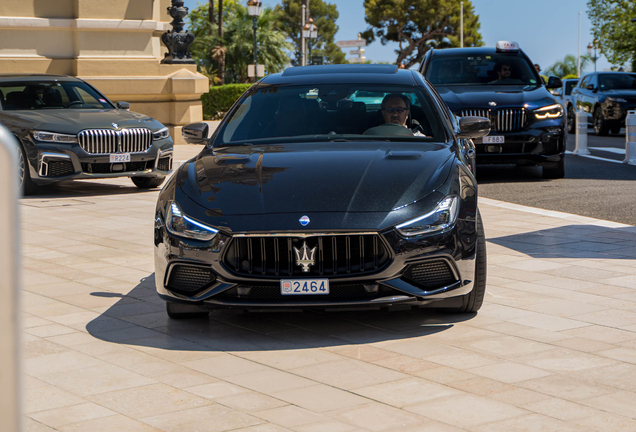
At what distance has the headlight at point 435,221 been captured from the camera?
458 centimetres

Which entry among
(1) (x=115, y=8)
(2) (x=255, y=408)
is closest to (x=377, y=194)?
(2) (x=255, y=408)

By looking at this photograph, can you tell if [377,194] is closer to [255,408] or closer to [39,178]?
[255,408]

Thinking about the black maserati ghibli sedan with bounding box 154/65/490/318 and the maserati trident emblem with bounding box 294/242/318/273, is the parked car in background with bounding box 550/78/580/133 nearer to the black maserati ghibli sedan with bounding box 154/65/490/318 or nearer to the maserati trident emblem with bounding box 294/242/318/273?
the black maserati ghibli sedan with bounding box 154/65/490/318

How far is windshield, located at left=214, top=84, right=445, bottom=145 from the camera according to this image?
19.4ft

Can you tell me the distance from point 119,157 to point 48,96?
1.81 meters

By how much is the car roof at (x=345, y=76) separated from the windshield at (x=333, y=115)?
0.24 ft

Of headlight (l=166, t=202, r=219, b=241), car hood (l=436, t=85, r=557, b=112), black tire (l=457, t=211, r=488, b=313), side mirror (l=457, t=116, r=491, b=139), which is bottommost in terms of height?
black tire (l=457, t=211, r=488, b=313)

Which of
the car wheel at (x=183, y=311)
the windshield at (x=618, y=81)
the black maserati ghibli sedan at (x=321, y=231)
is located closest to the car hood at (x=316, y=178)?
the black maserati ghibli sedan at (x=321, y=231)

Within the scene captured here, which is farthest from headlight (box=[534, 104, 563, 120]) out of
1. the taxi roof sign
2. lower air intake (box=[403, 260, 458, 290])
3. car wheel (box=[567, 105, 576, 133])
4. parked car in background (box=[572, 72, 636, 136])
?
car wheel (box=[567, 105, 576, 133])

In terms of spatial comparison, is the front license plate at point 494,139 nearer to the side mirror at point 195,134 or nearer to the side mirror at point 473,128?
the side mirror at point 473,128

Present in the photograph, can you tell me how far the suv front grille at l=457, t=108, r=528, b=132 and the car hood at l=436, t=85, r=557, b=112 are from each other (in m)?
0.06

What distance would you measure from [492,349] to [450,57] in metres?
10.1

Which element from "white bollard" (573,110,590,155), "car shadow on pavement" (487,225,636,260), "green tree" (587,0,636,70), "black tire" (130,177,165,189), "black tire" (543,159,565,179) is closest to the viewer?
"car shadow on pavement" (487,225,636,260)

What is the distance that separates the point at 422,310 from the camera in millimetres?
5316
